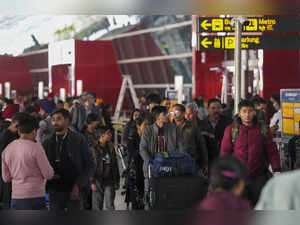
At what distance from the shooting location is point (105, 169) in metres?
7.20

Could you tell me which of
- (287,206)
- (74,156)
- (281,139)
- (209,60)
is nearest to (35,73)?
(209,60)

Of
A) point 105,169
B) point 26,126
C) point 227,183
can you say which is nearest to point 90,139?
point 105,169

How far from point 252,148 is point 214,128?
2.91m

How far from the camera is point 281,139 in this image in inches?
409

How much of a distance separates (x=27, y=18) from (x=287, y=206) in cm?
317

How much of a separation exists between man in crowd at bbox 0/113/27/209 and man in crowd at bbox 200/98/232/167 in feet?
7.52

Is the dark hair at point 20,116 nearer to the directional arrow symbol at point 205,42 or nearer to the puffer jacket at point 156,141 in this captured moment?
the puffer jacket at point 156,141

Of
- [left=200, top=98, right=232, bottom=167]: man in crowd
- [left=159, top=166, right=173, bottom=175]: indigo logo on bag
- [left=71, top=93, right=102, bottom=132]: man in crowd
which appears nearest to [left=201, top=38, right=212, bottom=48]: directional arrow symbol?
[left=71, top=93, right=102, bottom=132]: man in crowd

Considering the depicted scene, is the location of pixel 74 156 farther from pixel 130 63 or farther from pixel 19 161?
pixel 130 63

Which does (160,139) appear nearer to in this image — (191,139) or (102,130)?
(191,139)

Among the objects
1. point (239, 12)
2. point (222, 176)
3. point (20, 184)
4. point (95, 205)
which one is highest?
point (239, 12)

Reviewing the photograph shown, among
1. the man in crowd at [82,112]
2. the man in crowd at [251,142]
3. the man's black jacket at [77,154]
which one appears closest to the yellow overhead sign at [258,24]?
the man in crowd at [82,112]

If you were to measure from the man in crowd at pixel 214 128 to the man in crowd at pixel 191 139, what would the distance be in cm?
30

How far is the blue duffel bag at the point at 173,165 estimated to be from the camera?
6.34 m
